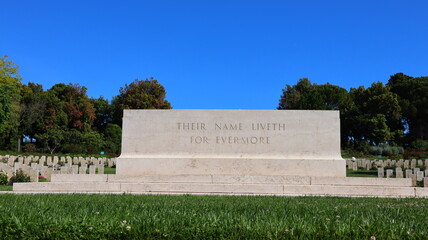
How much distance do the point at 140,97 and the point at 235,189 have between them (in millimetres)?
40631

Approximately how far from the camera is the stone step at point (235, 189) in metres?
10.8

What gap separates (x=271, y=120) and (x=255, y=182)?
2.48 m

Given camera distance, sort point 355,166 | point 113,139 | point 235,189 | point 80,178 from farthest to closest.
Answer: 1. point 113,139
2. point 355,166
3. point 80,178
4. point 235,189

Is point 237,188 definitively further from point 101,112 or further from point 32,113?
point 101,112

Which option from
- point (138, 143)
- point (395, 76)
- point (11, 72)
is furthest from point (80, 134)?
point (395, 76)

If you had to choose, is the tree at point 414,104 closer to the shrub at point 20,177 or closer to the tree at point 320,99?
the tree at point 320,99

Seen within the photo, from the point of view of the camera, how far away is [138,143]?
13.5 meters

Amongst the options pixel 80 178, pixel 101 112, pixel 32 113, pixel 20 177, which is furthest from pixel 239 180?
pixel 101 112

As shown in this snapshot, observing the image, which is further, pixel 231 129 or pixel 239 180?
pixel 231 129

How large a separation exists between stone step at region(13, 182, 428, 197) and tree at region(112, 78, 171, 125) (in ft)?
122

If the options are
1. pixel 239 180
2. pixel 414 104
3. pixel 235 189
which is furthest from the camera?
pixel 414 104

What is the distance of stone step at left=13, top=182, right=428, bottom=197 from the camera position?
1083cm

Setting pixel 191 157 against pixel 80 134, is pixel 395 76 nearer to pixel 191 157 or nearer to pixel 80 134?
pixel 80 134

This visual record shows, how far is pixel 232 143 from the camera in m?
13.4
